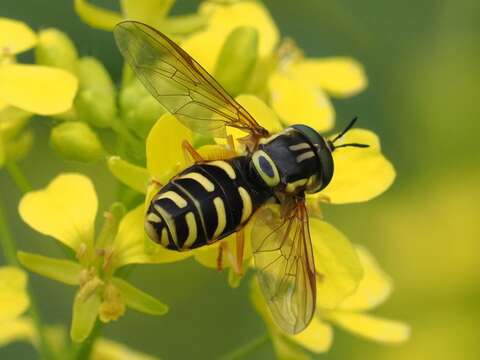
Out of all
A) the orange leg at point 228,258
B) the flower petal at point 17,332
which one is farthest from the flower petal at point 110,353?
the orange leg at point 228,258

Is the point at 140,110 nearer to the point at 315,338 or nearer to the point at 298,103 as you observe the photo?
the point at 298,103

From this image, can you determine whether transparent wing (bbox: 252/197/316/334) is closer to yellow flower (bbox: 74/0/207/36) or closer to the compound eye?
the compound eye

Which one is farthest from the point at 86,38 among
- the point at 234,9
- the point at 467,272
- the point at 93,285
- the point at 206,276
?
the point at 467,272

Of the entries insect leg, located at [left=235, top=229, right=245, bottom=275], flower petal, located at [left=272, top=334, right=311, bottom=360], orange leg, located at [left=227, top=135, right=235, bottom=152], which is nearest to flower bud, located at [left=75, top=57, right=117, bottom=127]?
orange leg, located at [left=227, top=135, right=235, bottom=152]

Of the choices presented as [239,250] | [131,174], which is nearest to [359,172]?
[239,250]

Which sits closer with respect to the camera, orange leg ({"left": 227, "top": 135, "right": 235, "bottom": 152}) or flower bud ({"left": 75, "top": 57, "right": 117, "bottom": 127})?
orange leg ({"left": 227, "top": 135, "right": 235, "bottom": 152})

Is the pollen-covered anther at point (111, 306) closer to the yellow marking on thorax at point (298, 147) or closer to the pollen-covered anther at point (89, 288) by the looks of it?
the pollen-covered anther at point (89, 288)
